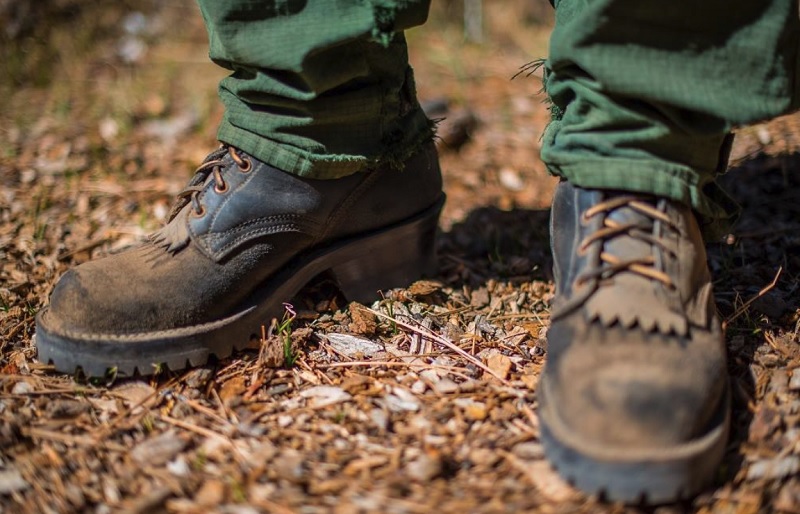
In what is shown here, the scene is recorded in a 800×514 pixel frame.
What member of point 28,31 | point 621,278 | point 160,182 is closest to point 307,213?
point 621,278

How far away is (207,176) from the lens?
1.58 meters

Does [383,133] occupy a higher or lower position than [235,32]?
lower

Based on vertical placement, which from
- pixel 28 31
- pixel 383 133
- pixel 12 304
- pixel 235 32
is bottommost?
pixel 12 304

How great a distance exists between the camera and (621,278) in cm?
127

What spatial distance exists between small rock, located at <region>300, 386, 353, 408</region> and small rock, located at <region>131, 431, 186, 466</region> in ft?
0.83

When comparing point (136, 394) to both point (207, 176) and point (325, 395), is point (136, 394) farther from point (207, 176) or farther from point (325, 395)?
point (207, 176)

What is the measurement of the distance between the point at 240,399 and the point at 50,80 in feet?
7.96

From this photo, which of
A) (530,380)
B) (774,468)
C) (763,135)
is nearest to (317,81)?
(530,380)

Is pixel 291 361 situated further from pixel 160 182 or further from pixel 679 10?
pixel 160 182

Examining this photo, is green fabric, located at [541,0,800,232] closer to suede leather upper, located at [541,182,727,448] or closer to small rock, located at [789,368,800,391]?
suede leather upper, located at [541,182,727,448]

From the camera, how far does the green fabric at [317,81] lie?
135 centimetres

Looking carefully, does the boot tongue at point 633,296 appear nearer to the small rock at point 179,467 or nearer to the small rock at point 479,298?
the small rock at point 479,298

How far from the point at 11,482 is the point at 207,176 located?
0.69m

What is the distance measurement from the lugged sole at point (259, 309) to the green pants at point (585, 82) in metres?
0.22
